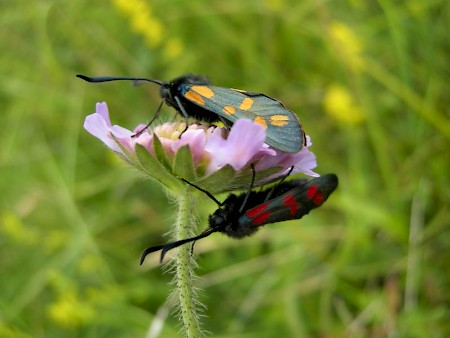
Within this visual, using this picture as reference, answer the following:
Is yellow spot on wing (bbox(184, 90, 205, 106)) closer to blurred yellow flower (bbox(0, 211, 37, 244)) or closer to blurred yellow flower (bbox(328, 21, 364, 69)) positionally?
blurred yellow flower (bbox(328, 21, 364, 69))

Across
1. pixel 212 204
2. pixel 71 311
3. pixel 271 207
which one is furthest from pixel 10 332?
pixel 271 207

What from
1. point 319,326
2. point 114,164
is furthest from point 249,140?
point 114,164

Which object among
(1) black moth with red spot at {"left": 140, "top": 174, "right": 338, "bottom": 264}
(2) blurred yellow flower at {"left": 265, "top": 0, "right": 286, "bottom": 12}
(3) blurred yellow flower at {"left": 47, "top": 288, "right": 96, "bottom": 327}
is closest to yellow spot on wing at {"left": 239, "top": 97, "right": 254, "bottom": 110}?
(1) black moth with red spot at {"left": 140, "top": 174, "right": 338, "bottom": 264}

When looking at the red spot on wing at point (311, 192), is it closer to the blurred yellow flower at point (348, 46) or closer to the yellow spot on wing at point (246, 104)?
the yellow spot on wing at point (246, 104)

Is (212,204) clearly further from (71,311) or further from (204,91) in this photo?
(204,91)

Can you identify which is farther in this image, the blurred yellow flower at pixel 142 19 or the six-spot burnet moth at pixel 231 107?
the blurred yellow flower at pixel 142 19

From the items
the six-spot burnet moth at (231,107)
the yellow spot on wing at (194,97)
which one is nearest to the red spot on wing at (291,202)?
the six-spot burnet moth at (231,107)
